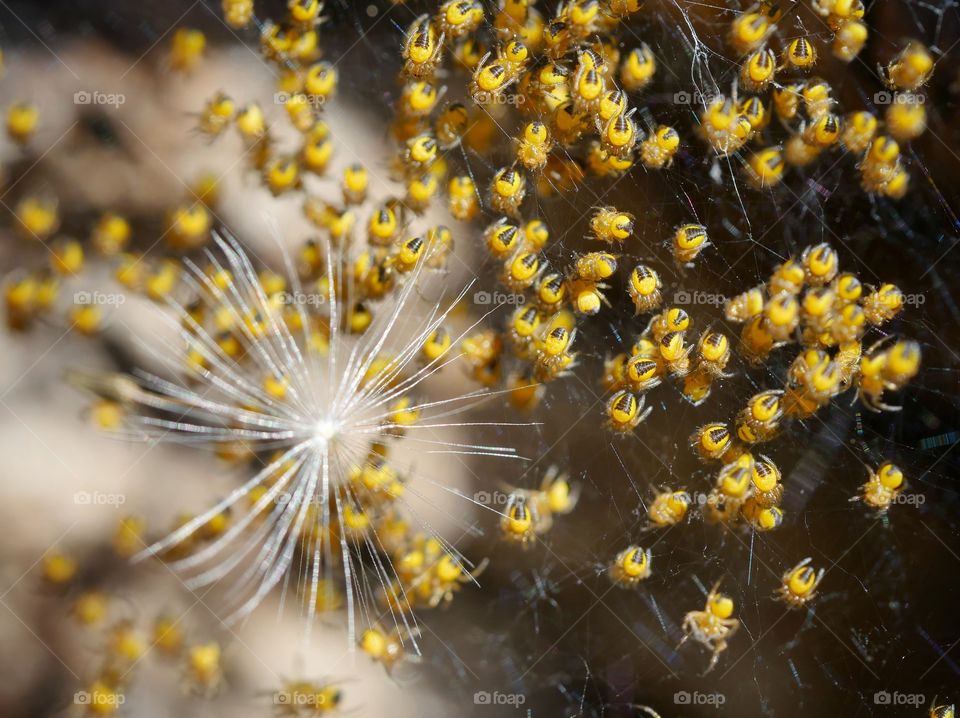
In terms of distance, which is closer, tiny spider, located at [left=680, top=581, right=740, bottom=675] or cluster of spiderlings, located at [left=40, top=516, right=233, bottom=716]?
tiny spider, located at [left=680, top=581, right=740, bottom=675]

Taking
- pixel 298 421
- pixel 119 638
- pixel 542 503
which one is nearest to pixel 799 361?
pixel 542 503

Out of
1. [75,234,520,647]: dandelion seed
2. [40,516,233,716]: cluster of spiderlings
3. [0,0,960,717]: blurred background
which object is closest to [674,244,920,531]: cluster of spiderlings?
[0,0,960,717]: blurred background

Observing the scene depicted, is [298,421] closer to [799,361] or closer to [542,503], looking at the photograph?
[542,503]

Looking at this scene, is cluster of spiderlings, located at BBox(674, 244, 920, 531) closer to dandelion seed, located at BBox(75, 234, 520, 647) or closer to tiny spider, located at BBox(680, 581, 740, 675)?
tiny spider, located at BBox(680, 581, 740, 675)

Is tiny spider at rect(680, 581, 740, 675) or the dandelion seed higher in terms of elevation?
the dandelion seed

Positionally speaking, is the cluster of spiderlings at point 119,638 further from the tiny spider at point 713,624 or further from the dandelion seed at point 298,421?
the tiny spider at point 713,624

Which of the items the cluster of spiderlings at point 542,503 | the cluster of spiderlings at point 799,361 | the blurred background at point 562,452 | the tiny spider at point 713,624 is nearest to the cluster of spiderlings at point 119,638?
the blurred background at point 562,452

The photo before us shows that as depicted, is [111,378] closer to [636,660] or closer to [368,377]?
[368,377]

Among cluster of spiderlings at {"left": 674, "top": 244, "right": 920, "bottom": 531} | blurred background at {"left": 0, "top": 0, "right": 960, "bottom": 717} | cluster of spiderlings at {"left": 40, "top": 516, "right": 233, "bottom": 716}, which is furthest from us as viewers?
cluster of spiderlings at {"left": 40, "top": 516, "right": 233, "bottom": 716}
